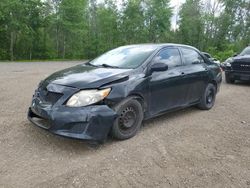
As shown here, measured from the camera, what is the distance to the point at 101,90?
386 centimetres

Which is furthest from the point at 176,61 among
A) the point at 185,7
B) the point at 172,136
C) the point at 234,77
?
the point at 185,7

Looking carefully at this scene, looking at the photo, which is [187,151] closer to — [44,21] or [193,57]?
[193,57]

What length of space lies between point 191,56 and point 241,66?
15.9ft

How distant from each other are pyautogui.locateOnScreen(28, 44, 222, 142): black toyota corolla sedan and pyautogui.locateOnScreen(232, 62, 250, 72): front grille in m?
4.70

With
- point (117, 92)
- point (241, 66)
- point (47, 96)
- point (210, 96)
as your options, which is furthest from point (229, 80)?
point (47, 96)

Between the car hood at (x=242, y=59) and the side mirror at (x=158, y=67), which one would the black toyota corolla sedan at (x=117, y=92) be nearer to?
the side mirror at (x=158, y=67)

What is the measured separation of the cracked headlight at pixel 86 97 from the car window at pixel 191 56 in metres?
2.43

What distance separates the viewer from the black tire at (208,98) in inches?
238

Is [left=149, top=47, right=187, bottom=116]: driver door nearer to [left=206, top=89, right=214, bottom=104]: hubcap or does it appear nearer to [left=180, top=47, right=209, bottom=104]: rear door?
[left=180, top=47, right=209, bottom=104]: rear door

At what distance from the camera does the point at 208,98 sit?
6.24 metres

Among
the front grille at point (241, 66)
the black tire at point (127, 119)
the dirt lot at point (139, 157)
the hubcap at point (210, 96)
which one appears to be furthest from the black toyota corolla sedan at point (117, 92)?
the front grille at point (241, 66)

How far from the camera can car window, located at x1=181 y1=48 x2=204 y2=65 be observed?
220 inches

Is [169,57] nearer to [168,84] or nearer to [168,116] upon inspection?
[168,84]

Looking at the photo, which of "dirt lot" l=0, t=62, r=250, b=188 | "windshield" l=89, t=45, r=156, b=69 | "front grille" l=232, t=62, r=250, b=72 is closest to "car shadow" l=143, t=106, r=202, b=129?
"dirt lot" l=0, t=62, r=250, b=188
